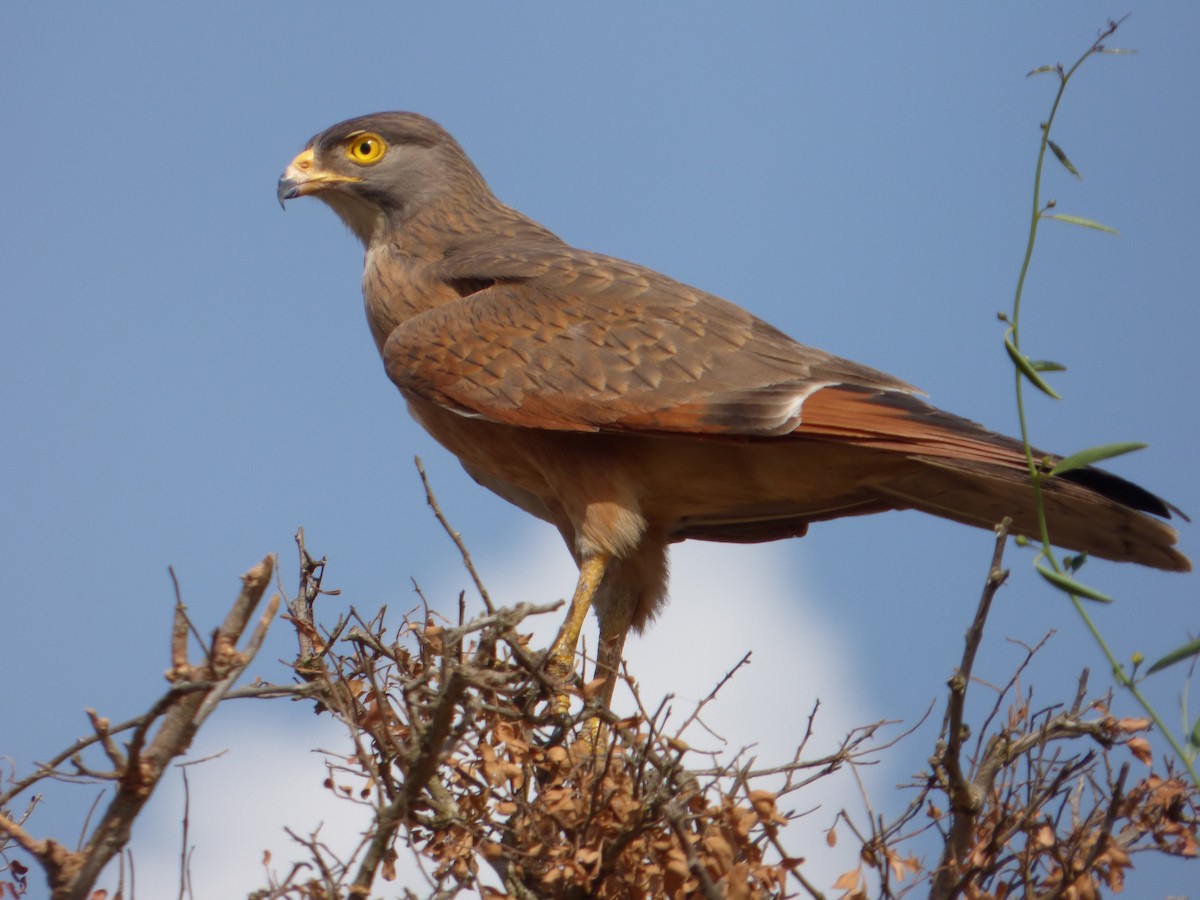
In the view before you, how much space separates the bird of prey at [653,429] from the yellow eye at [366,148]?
0.74 meters

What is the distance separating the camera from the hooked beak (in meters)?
5.75

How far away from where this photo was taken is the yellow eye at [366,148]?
5891 millimetres

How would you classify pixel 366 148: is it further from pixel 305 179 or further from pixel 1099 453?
pixel 1099 453

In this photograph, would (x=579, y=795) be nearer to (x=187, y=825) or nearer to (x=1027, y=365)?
(x=187, y=825)

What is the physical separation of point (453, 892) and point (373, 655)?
0.95 m

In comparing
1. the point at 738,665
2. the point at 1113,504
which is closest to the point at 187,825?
the point at 738,665

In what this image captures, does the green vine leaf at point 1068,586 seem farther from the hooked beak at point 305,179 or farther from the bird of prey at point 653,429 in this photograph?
the hooked beak at point 305,179

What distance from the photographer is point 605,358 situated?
466 centimetres

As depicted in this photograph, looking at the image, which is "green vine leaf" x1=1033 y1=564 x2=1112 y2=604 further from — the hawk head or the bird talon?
the hawk head

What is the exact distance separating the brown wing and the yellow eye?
1085mm

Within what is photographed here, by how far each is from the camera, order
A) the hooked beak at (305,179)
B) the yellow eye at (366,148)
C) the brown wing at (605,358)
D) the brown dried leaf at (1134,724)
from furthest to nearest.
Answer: the yellow eye at (366,148)
the hooked beak at (305,179)
the brown wing at (605,358)
the brown dried leaf at (1134,724)

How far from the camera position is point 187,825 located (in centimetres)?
334

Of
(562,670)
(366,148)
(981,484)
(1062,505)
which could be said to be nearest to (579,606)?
(562,670)

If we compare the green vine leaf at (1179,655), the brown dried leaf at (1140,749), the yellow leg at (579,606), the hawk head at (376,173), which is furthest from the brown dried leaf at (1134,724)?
the hawk head at (376,173)
